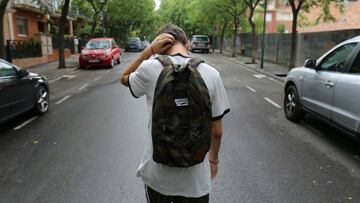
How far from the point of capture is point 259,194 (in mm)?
4020

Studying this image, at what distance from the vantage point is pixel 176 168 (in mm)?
2059

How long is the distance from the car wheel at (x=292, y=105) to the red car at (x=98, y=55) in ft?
44.7

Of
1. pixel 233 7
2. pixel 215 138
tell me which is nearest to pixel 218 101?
pixel 215 138

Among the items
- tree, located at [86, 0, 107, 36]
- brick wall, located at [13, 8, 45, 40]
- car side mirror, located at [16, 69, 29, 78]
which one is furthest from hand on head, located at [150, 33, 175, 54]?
tree, located at [86, 0, 107, 36]

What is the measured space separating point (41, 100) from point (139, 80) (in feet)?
22.1

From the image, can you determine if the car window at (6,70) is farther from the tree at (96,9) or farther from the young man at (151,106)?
the tree at (96,9)

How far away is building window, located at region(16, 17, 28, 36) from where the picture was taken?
25.3 m

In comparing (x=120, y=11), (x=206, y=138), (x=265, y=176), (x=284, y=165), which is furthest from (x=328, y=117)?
(x=120, y=11)

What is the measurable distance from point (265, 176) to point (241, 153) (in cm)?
92

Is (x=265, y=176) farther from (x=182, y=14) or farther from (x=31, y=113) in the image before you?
(x=182, y=14)

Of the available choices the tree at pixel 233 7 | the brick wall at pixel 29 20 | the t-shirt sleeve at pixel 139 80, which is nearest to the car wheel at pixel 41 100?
the t-shirt sleeve at pixel 139 80

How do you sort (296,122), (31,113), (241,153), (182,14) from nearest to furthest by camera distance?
1. (241,153)
2. (296,122)
3. (31,113)
4. (182,14)

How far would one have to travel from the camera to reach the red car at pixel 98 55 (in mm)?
19625

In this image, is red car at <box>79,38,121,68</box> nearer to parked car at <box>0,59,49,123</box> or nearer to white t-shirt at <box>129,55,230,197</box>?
parked car at <box>0,59,49,123</box>
